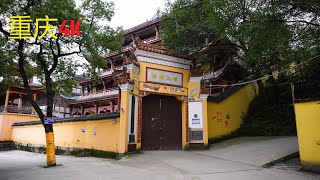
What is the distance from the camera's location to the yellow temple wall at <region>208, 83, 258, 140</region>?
38.6ft

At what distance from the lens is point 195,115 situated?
10.7m

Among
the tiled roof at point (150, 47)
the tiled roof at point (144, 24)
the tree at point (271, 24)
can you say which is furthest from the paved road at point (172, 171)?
the tiled roof at point (144, 24)

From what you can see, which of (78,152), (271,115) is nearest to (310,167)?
(271,115)

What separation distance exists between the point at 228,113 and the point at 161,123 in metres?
3.93

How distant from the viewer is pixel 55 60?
8805 mm

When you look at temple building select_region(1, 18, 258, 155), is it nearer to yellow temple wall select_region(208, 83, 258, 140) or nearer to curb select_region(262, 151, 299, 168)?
yellow temple wall select_region(208, 83, 258, 140)

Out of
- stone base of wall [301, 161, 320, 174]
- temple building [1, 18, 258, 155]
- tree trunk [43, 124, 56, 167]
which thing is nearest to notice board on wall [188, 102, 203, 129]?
temple building [1, 18, 258, 155]

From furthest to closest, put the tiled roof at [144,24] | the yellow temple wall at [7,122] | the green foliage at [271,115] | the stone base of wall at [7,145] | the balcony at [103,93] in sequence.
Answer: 1. the balcony at [103,93]
2. the tiled roof at [144,24]
3. the yellow temple wall at [7,122]
4. the stone base of wall at [7,145]
5. the green foliage at [271,115]

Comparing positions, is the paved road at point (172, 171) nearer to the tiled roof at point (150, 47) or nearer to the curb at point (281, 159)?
the curb at point (281, 159)

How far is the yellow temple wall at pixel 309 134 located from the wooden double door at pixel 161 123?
4.89 metres

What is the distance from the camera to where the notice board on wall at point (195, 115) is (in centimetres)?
1062

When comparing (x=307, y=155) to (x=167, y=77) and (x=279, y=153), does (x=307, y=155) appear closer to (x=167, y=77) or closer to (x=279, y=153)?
(x=279, y=153)

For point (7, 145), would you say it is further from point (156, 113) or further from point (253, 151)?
point (253, 151)

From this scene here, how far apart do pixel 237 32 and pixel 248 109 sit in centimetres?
711
